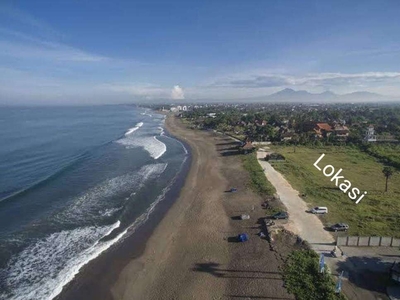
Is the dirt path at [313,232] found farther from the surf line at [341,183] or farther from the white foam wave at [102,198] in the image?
the white foam wave at [102,198]

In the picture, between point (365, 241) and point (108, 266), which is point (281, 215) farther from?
point (108, 266)

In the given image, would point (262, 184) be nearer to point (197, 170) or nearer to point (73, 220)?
point (197, 170)

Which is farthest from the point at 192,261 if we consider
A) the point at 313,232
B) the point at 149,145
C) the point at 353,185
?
the point at 149,145

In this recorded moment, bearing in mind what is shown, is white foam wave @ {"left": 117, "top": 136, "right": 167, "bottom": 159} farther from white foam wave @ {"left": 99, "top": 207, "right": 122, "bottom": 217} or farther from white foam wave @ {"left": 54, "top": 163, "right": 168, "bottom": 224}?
white foam wave @ {"left": 99, "top": 207, "right": 122, "bottom": 217}

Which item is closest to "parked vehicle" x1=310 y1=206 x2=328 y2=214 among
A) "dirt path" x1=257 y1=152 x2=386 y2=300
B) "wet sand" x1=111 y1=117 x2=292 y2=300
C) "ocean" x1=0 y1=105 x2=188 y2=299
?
"dirt path" x1=257 y1=152 x2=386 y2=300

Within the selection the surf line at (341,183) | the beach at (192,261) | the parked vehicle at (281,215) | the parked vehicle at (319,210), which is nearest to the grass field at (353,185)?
the parked vehicle at (319,210)
